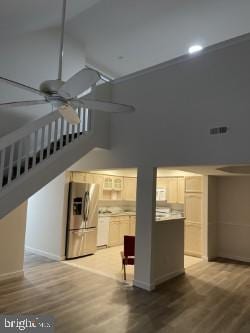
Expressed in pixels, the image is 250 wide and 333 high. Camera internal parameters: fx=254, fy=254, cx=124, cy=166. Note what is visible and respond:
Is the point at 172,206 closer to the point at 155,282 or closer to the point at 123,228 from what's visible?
the point at 123,228

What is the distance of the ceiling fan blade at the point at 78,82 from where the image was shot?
2.04 meters

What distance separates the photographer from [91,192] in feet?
21.3

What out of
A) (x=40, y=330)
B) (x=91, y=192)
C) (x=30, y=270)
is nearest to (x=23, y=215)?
(x=30, y=270)

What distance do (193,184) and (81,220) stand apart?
10.1 feet

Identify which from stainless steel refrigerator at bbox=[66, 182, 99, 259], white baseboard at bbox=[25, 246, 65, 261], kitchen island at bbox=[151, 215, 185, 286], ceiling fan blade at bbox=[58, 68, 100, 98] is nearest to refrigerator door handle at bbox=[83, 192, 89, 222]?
stainless steel refrigerator at bbox=[66, 182, 99, 259]

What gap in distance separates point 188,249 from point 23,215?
14.2 ft

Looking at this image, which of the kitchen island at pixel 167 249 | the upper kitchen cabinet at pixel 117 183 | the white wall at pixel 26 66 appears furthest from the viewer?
the upper kitchen cabinet at pixel 117 183

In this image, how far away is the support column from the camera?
4.49 meters

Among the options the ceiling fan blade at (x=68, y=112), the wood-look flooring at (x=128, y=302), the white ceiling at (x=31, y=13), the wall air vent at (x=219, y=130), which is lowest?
the wood-look flooring at (x=128, y=302)

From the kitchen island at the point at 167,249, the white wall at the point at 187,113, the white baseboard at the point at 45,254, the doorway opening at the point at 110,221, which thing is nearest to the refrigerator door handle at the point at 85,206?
the doorway opening at the point at 110,221

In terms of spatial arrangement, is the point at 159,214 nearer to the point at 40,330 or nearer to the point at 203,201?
the point at 203,201

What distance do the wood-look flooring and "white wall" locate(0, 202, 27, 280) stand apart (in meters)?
0.22

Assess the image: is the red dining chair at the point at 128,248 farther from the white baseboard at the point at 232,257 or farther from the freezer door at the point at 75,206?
the white baseboard at the point at 232,257

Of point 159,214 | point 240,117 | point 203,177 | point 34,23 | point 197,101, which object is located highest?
point 34,23
